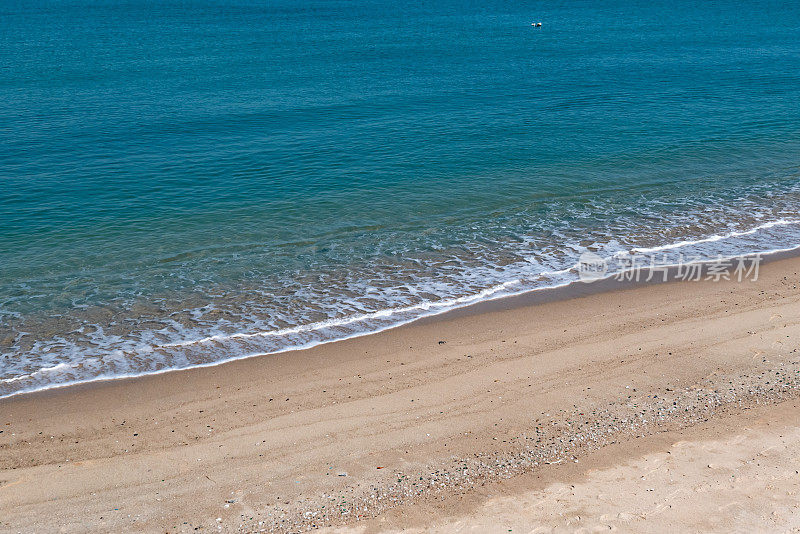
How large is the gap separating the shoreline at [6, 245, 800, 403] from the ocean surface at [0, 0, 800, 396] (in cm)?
18

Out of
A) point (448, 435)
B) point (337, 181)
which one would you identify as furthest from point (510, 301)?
point (337, 181)

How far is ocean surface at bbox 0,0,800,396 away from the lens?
1480 cm

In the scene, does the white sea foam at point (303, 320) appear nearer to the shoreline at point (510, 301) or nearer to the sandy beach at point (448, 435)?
the shoreline at point (510, 301)

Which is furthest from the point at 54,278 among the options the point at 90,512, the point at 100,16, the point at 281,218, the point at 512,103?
the point at 100,16

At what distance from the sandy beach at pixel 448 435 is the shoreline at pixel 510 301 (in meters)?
0.19

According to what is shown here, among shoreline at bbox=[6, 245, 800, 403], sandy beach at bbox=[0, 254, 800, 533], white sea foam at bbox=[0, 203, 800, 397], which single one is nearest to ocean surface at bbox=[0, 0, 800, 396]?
white sea foam at bbox=[0, 203, 800, 397]

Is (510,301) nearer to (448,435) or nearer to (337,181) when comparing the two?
(448,435)

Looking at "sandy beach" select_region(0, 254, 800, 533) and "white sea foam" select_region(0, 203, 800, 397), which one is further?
"white sea foam" select_region(0, 203, 800, 397)

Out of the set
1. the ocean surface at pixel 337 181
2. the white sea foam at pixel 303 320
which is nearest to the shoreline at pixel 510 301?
the white sea foam at pixel 303 320

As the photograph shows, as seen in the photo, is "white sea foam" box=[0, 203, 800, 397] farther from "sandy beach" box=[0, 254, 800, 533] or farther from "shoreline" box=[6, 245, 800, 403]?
"sandy beach" box=[0, 254, 800, 533]

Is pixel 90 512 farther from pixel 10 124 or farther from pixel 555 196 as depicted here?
pixel 10 124

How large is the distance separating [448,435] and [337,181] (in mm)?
13812

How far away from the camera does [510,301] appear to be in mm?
14875

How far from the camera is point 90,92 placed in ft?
109
